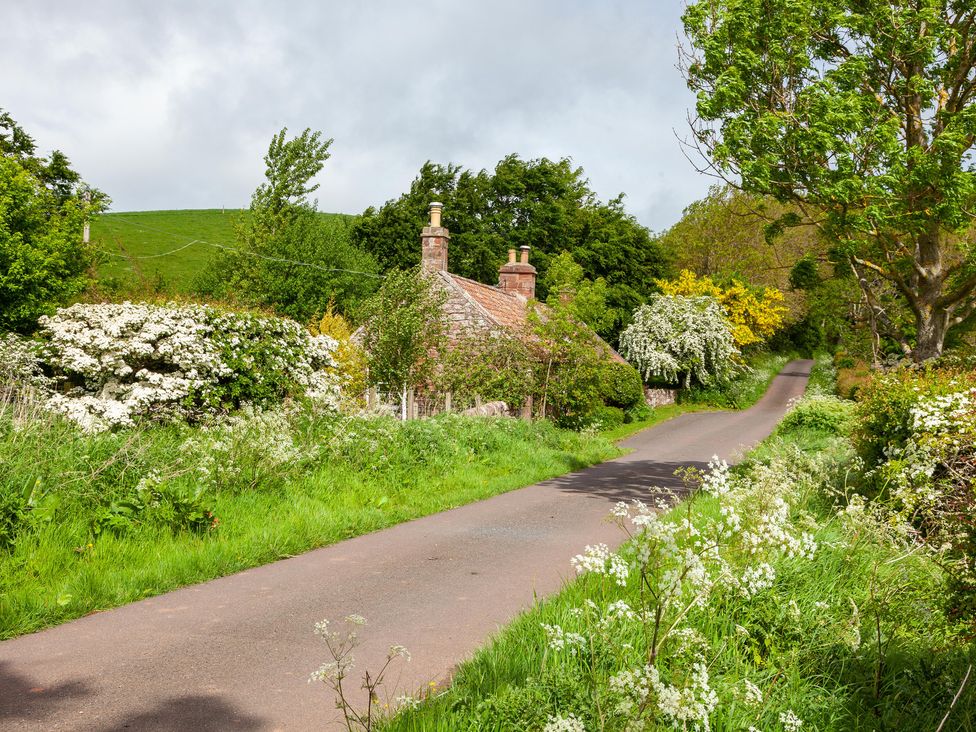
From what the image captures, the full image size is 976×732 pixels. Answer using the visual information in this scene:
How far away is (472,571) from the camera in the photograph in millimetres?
7547

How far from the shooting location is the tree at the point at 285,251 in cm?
3919

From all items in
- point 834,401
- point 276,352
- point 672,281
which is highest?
point 672,281

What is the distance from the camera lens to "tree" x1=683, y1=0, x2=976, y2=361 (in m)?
11.7

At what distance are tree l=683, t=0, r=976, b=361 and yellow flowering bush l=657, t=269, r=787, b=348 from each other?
94.3 ft

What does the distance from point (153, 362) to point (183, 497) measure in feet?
20.8

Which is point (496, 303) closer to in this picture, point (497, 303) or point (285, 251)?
point (497, 303)

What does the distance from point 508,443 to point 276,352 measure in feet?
17.6

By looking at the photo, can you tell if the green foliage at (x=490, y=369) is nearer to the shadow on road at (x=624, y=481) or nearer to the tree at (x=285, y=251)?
the shadow on road at (x=624, y=481)

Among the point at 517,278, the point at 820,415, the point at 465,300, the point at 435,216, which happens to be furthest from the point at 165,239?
the point at 820,415

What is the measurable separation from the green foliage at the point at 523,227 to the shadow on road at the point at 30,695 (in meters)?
39.8

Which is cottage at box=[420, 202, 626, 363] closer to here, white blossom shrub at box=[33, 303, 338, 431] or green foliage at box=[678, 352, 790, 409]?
white blossom shrub at box=[33, 303, 338, 431]

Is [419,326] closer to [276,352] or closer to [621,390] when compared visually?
[276,352]

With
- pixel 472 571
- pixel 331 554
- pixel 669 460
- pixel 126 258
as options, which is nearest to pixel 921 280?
pixel 669 460

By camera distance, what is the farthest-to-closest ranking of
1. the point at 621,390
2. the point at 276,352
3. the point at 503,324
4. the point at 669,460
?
1. the point at 621,390
2. the point at 503,324
3. the point at 669,460
4. the point at 276,352
